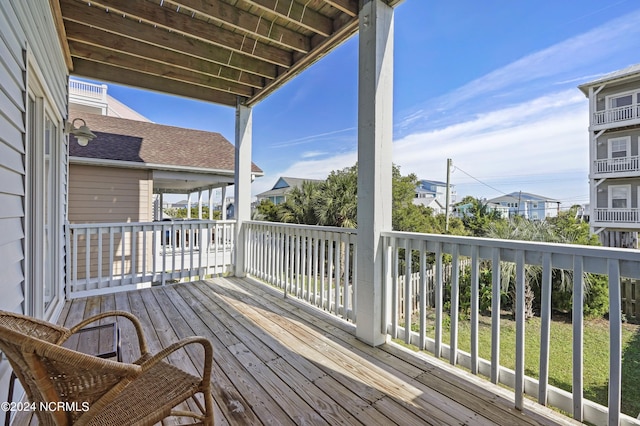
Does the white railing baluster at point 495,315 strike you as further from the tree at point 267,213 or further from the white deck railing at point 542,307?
the tree at point 267,213

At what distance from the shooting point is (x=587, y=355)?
3.89 m

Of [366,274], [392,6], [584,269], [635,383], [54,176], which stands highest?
[392,6]

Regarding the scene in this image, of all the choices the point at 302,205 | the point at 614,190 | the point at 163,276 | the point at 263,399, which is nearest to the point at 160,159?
the point at 163,276

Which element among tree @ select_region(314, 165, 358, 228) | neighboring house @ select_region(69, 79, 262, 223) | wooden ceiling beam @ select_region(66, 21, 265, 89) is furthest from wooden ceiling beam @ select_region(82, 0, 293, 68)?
tree @ select_region(314, 165, 358, 228)

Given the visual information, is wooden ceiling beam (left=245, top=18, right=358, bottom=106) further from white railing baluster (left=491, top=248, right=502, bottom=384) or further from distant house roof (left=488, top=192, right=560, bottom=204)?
distant house roof (left=488, top=192, right=560, bottom=204)

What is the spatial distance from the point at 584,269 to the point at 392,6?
2497 millimetres

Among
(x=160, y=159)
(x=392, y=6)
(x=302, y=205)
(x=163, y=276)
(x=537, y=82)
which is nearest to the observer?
(x=392, y=6)

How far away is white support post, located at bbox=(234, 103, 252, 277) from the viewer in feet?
16.4

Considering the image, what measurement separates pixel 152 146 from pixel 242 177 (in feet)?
13.1

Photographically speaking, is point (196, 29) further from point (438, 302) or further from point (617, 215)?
point (617, 215)

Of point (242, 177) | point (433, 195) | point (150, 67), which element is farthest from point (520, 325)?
point (433, 195)

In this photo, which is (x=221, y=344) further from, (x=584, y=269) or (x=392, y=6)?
(x=392, y=6)

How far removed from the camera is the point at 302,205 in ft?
38.2

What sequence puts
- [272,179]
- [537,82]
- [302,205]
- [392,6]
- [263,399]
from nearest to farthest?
[263,399]
[392,6]
[302,205]
[537,82]
[272,179]
